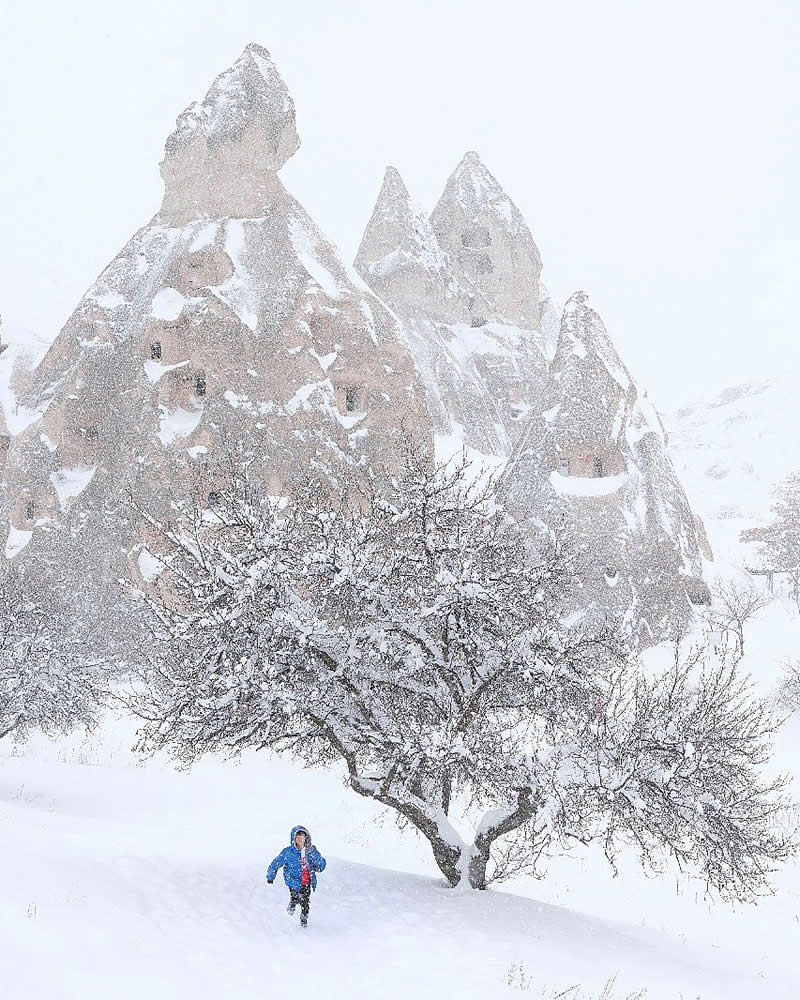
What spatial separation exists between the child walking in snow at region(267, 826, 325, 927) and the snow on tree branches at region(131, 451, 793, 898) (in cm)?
143

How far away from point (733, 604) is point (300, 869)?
3978 cm

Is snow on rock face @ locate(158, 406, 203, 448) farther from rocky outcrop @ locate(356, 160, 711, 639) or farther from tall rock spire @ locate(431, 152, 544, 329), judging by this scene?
tall rock spire @ locate(431, 152, 544, 329)

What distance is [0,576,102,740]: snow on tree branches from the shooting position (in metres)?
20.1

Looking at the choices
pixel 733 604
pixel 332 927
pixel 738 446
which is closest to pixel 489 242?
pixel 733 604

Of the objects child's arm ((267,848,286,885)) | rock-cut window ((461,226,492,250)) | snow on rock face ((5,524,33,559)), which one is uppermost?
rock-cut window ((461,226,492,250))

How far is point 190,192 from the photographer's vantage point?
52188 mm

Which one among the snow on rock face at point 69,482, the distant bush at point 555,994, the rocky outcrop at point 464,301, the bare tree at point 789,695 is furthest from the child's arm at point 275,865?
the rocky outcrop at point 464,301

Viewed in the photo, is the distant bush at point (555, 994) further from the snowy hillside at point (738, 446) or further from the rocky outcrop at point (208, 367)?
the snowy hillside at point (738, 446)

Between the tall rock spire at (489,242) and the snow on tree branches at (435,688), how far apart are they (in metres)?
66.4

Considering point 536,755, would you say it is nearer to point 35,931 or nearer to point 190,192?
point 35,931

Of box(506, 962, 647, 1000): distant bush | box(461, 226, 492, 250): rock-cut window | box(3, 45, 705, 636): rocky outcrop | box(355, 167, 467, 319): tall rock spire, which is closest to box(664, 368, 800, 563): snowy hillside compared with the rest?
box(3, 45, 705, 636): rocky outcrop

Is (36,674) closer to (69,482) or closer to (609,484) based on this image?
(69,482)

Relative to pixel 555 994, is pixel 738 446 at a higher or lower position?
higher

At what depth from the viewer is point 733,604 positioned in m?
44.3
